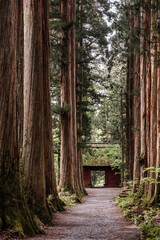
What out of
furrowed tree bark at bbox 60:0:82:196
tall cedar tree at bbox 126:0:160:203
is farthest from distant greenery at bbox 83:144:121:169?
tall cedar tree at bbox 126:0:160:203

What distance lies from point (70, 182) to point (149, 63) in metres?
7.80

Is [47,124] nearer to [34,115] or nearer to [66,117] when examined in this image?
[34,115]

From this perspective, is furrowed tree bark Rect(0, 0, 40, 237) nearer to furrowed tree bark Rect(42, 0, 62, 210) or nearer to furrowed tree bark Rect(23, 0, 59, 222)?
furrowed tree bark Rect(23, 0, 59, 222)

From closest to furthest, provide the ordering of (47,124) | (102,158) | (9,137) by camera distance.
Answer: (9,137), (47,124), (102,158)

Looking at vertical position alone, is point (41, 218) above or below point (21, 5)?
below

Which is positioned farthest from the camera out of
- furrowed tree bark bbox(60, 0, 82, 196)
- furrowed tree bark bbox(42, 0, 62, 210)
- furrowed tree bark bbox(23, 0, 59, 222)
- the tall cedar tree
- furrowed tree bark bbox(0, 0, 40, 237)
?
furrowed tree bark bbox(60, 0, 82, 196)

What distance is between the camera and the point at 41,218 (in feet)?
27.3

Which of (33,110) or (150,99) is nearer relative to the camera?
(33,110)

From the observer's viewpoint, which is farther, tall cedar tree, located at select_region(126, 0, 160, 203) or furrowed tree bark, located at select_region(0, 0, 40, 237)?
tall cedar tree, located at select_region(126, 0, 160, 203)

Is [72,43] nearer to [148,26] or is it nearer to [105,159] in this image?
[148,26]

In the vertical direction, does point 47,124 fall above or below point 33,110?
below

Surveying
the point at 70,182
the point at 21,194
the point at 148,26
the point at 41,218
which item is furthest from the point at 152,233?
the point at 70,182

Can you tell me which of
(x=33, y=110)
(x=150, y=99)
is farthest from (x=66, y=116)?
(x=33, y=110)

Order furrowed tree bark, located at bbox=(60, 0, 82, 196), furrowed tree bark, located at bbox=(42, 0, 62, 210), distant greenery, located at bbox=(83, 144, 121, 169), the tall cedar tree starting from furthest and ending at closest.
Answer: distant greenery, located at bbox=(83, 144, 121, 169) < furrowed tree bark, located at bbox=(60, 0, 82, 196) < furrowed tree bark, located at bbox=(42, 0, 62, 210) < the tall cedar tree
